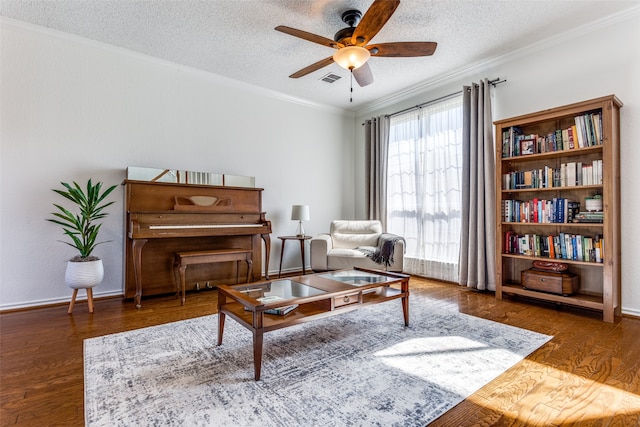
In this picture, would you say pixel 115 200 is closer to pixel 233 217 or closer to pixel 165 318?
pixel 233 217

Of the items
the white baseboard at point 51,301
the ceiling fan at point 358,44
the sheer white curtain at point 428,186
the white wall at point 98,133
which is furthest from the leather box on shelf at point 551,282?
the white baseboard at point 51,301

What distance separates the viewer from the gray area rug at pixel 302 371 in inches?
56.7

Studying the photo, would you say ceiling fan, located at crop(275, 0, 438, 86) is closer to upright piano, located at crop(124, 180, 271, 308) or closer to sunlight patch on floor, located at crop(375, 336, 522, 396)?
upright piano, located at crop(124, 180, 271, 308)

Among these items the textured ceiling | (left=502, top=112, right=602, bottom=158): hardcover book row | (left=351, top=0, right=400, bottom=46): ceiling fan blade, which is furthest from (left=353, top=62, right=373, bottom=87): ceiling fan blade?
(left=502, top=112, right=602, bottom=158): hardcover book row

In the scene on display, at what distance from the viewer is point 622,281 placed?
2.88 metres

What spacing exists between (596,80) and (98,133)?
510 cm

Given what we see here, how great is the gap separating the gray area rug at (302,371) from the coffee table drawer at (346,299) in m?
0.30

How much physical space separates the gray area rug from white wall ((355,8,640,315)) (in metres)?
1.49

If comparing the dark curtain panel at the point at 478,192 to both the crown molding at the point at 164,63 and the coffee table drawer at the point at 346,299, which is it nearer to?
the coffee table drawer at the point at 346,299

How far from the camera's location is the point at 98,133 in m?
3.42

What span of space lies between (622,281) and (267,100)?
15.1 ft

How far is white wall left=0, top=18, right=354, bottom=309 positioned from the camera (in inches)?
119

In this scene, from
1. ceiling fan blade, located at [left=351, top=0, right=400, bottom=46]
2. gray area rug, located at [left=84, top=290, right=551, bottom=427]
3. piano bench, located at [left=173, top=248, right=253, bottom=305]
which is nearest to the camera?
gray area rug, located at [left=84, top=290, right=551, bottom=427]

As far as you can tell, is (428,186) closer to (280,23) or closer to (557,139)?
(557,139)
